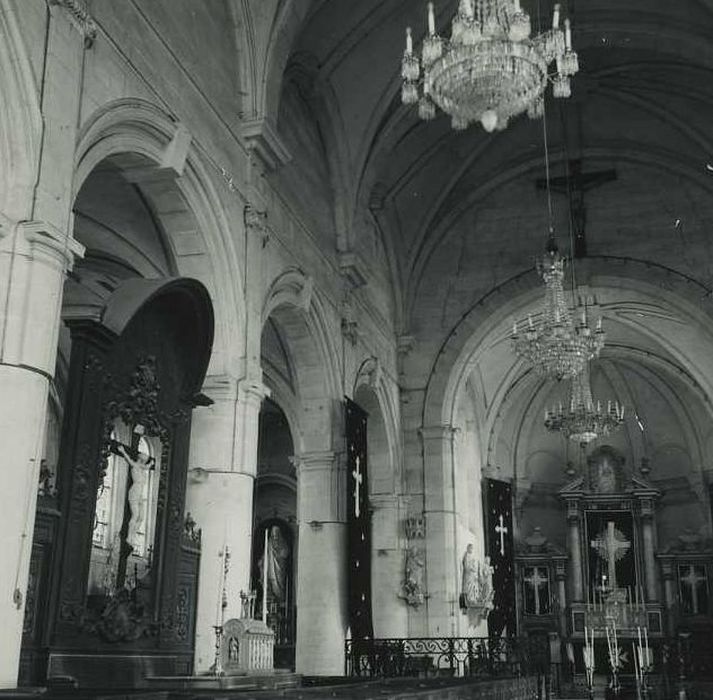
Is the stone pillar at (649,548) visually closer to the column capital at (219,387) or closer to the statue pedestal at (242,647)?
the column capital at (219,387)

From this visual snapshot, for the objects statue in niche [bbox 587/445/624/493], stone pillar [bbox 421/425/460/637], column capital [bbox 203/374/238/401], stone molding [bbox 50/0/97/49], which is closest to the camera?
stone molding [bbox 50/0/97/49]

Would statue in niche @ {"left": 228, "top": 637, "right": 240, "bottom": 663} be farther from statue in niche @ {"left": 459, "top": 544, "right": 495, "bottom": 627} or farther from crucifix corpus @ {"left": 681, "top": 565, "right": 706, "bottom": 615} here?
crucifix corpus @ {"left": 681, "top": 565, "right": 706, "bottom": 615}

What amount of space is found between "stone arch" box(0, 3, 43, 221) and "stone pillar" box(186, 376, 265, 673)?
3.83 metres

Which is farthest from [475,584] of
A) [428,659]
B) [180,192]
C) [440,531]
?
[180,192]

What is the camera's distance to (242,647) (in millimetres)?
8844

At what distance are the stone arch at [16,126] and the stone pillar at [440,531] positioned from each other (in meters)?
13.3

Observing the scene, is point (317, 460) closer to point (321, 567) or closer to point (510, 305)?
point (321, 567)

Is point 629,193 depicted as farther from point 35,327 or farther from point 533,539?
point 35,327

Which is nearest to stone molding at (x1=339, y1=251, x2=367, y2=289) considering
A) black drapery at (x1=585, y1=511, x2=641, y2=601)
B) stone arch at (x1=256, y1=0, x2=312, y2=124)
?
stone arch at (x1=256, y1=0, x2=312, y2=124)

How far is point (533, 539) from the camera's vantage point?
26.7 m

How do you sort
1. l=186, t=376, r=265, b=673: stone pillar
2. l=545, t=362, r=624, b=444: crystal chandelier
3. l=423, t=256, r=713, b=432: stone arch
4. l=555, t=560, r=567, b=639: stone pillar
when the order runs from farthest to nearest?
1. l=555, t=560, r=567, b=639: stone pillar
2. l=423, t=256, r=713, b=432: stone arch
3. l=545, t=362, r=624, b=444: crystal chandelier
4. l=186, t=376, r=265, b=673: stone pillar

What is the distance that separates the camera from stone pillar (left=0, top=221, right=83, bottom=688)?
6.49 m

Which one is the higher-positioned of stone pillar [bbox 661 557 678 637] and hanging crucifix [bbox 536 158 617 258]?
hanging crucifix [bbox 536 158 617 258]

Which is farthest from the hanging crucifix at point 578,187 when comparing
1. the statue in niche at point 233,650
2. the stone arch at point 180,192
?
the statue in niche at point 233,650
